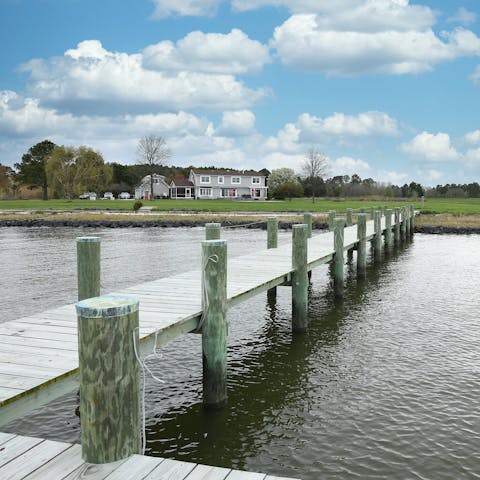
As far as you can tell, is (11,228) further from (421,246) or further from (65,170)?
(65,170)

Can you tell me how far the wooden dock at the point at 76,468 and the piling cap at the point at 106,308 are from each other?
→ 1170 millimetres

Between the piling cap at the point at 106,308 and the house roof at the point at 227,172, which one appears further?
the house roof at the point at 227,172

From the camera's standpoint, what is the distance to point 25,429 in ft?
24.5

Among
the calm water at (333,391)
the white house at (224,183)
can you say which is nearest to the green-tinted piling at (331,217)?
the calm water at (333,391)

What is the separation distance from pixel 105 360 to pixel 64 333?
300 centimetres

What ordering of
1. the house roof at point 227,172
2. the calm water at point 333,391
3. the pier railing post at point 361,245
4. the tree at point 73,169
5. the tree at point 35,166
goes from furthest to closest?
the house roof at point 227,172, the tree at point 35,166, the tree at point 73,169, the pier railing post at point 361,245, the calm water at point 333,391

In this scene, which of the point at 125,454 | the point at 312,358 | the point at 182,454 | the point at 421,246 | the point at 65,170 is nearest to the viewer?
the point at 125,454

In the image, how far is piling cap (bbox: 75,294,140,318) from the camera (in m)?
4.02

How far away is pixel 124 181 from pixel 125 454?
114182mm

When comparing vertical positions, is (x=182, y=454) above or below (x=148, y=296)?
below

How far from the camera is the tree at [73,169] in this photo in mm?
84188

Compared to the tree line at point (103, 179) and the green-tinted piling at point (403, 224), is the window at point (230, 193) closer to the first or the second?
the tree line at point (103, 179)

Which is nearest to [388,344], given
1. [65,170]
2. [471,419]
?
[471,419]

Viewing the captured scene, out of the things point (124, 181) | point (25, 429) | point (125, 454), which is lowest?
point (25, 429)
